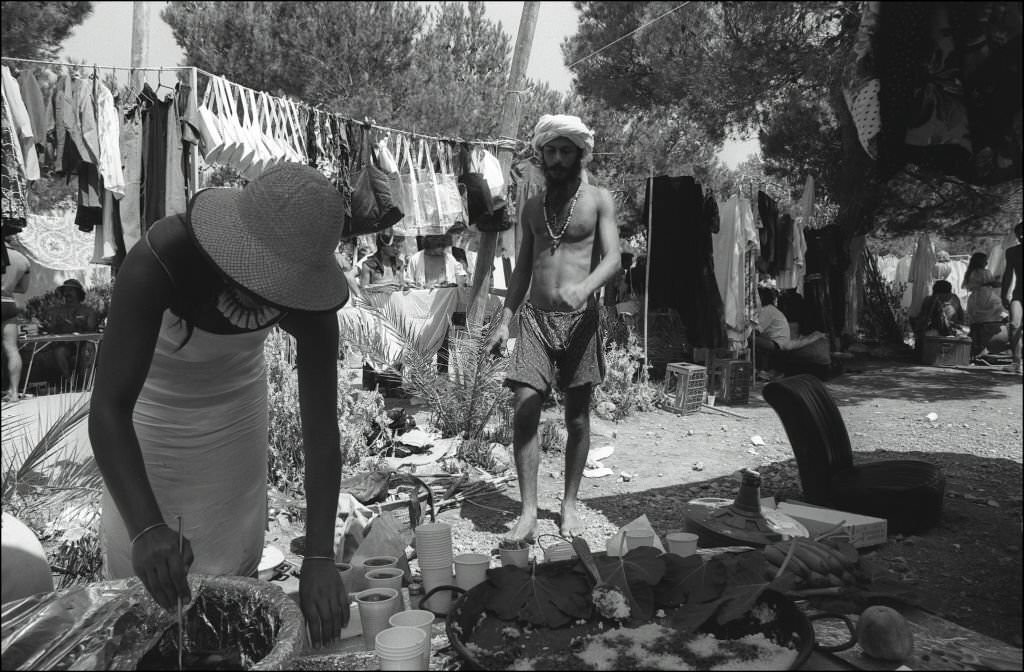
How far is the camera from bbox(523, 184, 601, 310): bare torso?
3.75 m

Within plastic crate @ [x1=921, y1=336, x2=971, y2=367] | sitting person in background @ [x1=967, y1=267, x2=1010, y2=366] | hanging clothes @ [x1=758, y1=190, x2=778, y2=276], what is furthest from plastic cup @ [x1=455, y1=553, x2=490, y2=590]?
hanging clothes @ [x1=758, y1=190, x2=778, y2=276]

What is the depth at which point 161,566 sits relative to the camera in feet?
4.37

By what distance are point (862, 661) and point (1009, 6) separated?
1642mm

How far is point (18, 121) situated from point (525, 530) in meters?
4.65

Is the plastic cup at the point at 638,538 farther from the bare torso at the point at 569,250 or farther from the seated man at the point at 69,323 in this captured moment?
the seated man at the point at 69,323

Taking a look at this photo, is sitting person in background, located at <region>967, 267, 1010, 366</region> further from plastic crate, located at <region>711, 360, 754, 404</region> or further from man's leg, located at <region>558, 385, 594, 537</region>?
man's leg, located at <region>558, 385, 594, 537</region>

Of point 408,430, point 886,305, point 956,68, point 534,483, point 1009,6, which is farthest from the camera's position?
point 886,305

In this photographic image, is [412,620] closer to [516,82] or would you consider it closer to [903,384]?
[516,82]

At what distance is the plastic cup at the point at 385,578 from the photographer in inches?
90.7

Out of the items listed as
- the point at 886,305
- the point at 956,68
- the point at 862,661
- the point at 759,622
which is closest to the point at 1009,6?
the point at 956,68

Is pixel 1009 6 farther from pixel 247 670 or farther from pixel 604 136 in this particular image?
pixel 604 136

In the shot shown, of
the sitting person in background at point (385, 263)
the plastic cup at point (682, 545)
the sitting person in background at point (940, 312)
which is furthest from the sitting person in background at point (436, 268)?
the sitting person in background at point (940, 312)

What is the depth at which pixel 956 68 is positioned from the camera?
1705mm

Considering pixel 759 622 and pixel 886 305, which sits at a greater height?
pixel 886 305
